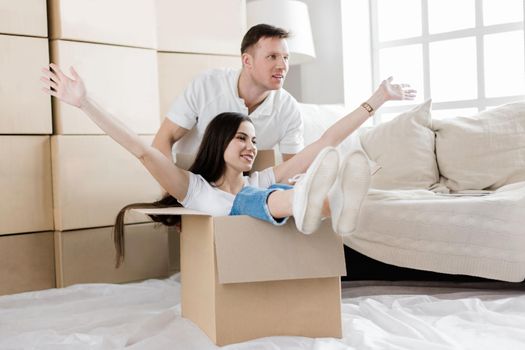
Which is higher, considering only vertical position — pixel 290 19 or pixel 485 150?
pixel 290 19

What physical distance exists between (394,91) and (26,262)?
1.49 meters

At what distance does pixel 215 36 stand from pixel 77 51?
27.5 inches

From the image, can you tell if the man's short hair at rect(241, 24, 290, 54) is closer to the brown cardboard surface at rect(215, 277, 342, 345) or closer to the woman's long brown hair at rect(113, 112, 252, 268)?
the woman's long brown hair at rect(113, 112, 252, 268)

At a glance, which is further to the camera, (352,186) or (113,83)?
(113,83)

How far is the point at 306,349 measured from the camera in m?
1.56

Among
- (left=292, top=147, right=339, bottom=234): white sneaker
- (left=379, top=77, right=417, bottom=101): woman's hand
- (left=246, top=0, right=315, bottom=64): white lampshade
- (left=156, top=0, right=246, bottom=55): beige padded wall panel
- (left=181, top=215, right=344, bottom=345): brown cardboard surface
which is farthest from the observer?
(left=246, top=0, right=315, bottom=64): white lampshade

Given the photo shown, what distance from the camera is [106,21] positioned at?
2.69m

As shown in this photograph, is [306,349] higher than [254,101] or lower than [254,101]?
lower

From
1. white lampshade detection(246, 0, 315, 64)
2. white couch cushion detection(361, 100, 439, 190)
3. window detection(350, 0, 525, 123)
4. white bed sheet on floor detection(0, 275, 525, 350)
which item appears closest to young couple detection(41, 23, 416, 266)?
white bed sheet on floor detection(0, 275, 525, 350)

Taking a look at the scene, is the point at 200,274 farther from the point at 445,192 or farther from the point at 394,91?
the point at 445,192

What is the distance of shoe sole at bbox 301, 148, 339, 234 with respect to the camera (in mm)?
1495

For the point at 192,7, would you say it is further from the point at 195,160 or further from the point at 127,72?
the point at 195,160

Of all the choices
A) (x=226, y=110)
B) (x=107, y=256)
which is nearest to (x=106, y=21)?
(x=226, y=110)

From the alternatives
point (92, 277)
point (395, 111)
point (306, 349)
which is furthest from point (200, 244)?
point (395, 111)
